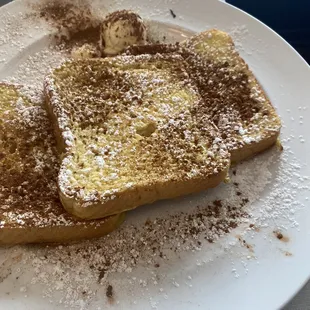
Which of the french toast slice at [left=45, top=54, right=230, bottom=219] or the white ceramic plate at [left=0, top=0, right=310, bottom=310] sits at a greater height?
the french toast slice at [left=45, top=54, right=230, bottom=219]

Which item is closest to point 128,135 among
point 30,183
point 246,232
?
point 30,183

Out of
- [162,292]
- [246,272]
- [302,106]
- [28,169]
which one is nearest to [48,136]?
[28,169]

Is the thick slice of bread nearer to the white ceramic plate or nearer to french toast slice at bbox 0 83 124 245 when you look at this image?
the white ceramic plate

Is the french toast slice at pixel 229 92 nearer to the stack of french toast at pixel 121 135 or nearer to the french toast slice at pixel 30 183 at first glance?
the stack of french toast at pixel 121 135

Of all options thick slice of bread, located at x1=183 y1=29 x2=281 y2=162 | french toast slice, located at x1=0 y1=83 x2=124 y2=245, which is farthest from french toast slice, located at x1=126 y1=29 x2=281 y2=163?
french toast slice, located at x1=0 y1=83 x2=124 y2=245

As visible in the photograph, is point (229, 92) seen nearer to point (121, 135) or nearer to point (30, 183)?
point (121, 135)

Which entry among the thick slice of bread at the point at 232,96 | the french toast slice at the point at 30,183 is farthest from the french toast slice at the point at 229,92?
the french toast slice at the point at 30,183
